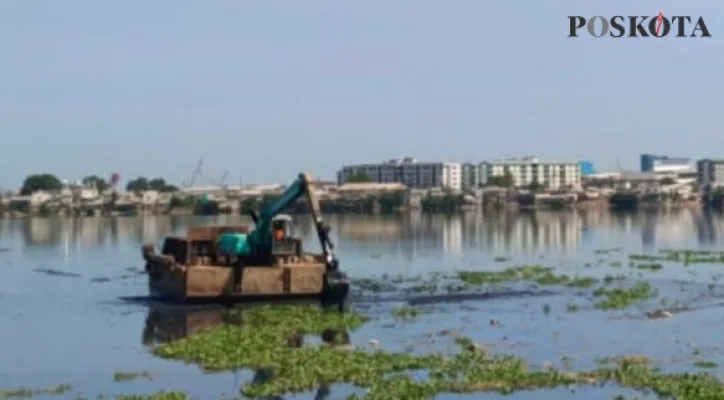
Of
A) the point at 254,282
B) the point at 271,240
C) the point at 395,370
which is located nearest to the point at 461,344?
the point at 395,370

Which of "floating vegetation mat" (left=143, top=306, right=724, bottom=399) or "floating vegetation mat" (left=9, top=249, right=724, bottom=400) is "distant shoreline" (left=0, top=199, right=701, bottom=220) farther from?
"floating vegetation mat" (left=143, top=306, right=724, bottom=399)

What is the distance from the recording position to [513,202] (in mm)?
182125

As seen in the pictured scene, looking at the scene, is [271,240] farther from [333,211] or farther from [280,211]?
[333,211]

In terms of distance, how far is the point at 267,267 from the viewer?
1361 inches

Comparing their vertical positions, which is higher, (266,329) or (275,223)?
(275,223)

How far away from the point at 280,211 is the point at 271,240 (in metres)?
1.18

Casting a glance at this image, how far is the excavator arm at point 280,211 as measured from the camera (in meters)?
34.3

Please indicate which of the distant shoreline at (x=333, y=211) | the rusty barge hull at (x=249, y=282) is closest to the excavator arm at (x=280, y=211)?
the rusty barge hull at (x=249, y=282)

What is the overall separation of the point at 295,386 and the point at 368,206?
148643 millimetres

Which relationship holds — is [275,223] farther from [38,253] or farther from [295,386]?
[38,253]

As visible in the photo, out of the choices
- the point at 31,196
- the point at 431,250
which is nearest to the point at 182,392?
the point at 431,250

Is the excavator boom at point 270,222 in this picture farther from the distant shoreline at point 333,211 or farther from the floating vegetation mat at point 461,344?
the distant shoreline at point 333,211

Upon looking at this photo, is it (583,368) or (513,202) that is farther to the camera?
(513,202)

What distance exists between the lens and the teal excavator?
3394 centimetres
